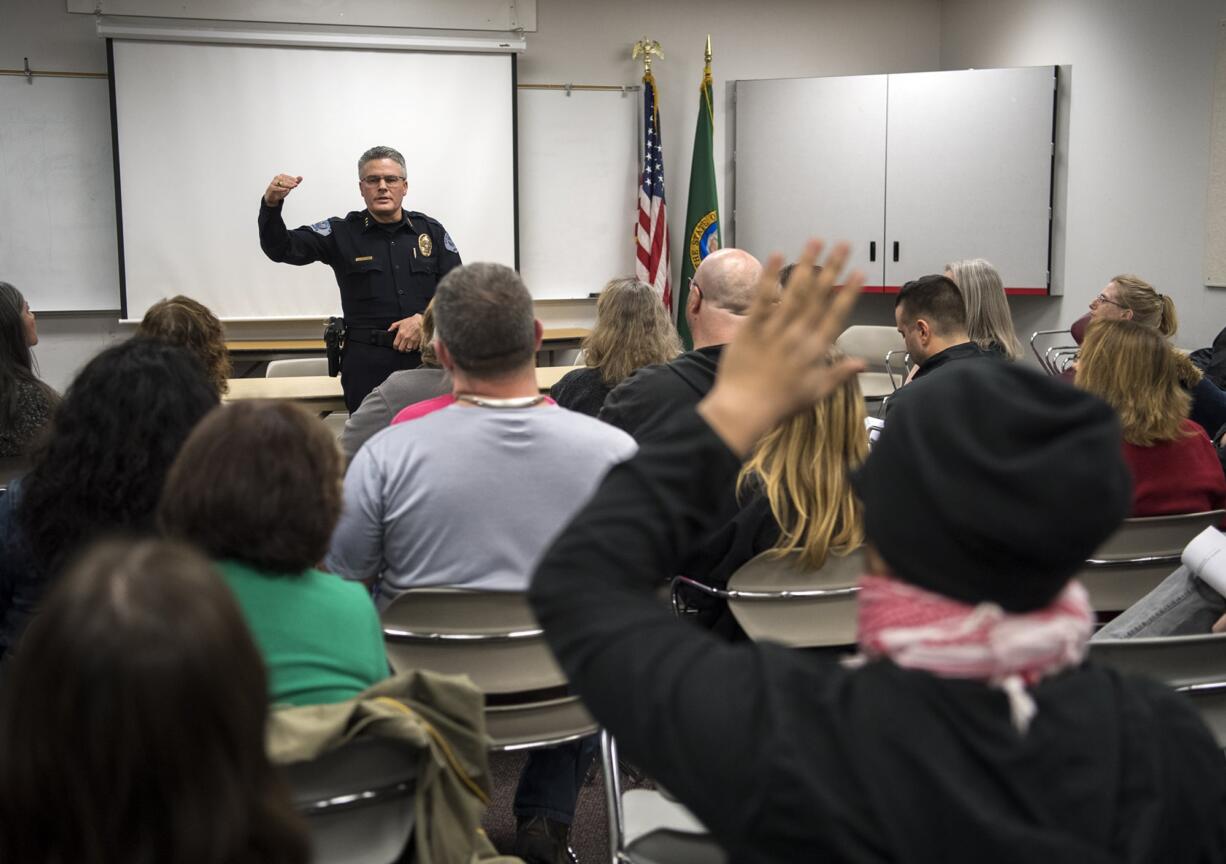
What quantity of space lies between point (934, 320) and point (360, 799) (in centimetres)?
299

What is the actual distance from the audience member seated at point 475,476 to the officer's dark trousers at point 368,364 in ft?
9.46

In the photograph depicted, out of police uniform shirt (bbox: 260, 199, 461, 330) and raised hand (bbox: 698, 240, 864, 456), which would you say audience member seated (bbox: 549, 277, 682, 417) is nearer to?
police uniform shirt (bbox: 260, 199, 461, 330)

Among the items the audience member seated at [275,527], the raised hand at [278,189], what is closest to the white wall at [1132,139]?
the raised hand at [278,189]

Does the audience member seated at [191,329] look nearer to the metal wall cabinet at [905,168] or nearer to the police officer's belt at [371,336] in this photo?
the police officer's belt at [371,336]

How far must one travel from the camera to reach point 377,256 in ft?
17.9

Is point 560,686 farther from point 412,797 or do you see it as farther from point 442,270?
point 442,270

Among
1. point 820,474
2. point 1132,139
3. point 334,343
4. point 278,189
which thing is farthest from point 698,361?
point 1132,139

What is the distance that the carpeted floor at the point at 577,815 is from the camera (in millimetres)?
2754

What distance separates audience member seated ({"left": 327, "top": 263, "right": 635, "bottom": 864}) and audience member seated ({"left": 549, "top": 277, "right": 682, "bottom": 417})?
4.96 feet

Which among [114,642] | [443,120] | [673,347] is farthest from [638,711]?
[443,120]

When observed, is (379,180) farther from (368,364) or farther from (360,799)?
(360,799)

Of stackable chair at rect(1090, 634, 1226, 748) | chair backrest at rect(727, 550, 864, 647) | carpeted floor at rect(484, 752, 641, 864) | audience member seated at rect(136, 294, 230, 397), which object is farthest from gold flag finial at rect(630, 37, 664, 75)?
stackable chair at rect(1090, 634, 1226, 748)

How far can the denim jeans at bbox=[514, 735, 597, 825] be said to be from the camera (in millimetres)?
2566

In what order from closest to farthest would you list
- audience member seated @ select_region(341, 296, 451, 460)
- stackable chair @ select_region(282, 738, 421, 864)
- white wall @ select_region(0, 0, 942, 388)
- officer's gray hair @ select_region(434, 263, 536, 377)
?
stackable chair @ select_region(282, 738, 421, 864) < officer's gray hair @ select_region(434, 263, 536, 377) < audience member seated @ select_region(341, 296, 451, 460) < white wall @ select_region(0, 0, 942, 388)
